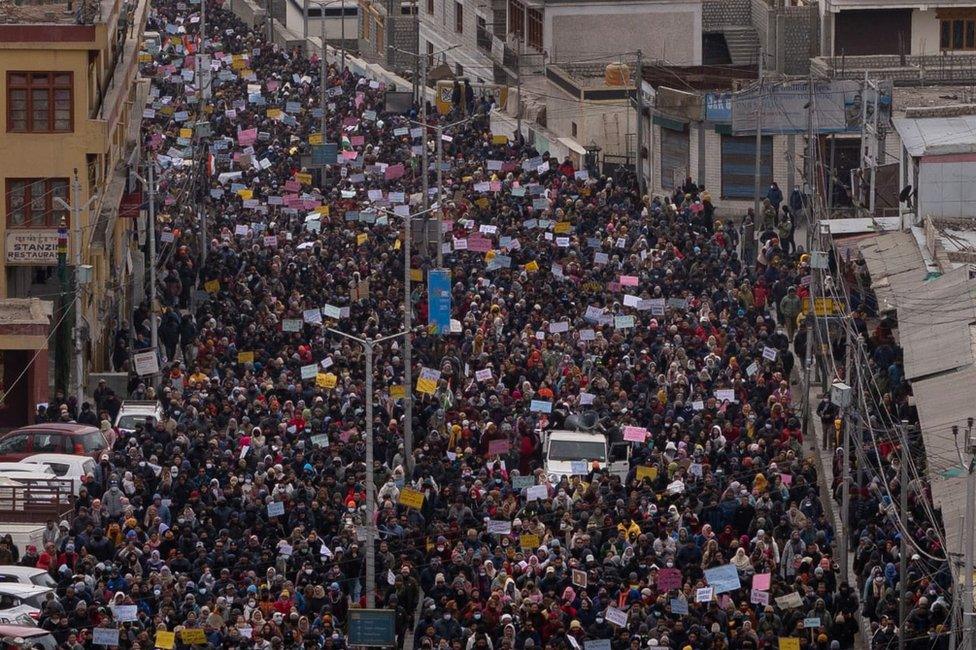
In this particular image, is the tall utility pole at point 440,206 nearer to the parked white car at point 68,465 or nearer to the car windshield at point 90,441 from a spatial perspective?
the car windshield at point 90,441

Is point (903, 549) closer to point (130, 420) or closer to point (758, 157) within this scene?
point (130, 420)

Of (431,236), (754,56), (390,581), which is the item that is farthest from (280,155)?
(390,581)

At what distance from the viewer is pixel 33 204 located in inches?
2361

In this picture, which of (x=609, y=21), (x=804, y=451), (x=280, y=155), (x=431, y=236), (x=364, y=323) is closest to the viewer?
(x=804, y=451)

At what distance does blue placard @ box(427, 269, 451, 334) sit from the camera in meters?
55.3

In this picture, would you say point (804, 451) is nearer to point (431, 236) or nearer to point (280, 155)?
point (431, 236)

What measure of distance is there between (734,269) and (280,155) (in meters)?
20.0

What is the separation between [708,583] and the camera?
136ft

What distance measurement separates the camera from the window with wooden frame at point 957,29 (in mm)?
80812

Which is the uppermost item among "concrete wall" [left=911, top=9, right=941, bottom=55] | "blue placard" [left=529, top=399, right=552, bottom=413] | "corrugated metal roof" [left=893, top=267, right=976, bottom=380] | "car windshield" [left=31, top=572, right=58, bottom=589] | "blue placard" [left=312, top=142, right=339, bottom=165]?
"concrete wall" [left=911, top=9, right=941, bottom=55]

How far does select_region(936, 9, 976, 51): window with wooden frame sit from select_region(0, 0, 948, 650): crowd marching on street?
15.6 m

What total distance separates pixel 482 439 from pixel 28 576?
9.23m

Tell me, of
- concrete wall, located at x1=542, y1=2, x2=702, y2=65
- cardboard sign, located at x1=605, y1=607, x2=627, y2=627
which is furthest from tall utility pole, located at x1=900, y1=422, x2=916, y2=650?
concrete wall, located at x1=542, y1=2, x2=702, y2=65

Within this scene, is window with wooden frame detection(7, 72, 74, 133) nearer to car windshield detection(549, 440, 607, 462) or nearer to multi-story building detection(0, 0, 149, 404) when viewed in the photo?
multi-story building detection(0, 0, 149, 404)
